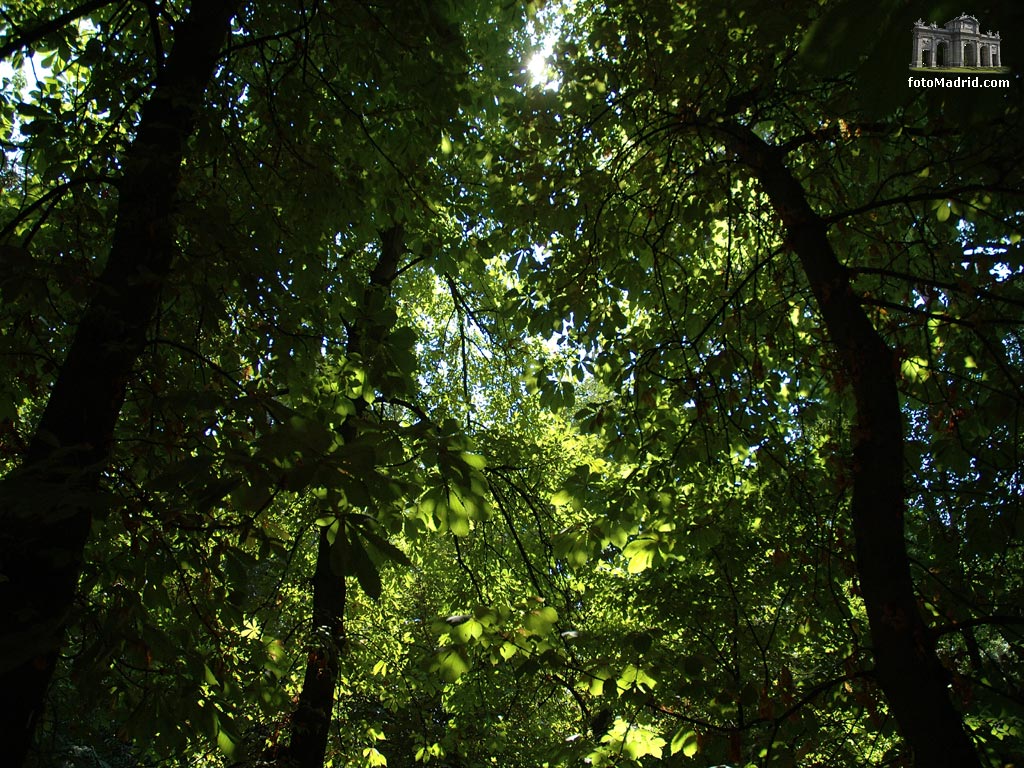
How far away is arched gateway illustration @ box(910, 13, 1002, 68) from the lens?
5.96 ft

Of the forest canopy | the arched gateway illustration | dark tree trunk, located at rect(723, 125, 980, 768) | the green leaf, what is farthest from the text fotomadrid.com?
the green leaf

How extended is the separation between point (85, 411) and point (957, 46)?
324 cm

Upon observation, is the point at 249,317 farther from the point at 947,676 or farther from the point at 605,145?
the point at 947,676

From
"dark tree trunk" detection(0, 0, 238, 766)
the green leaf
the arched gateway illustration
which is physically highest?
the arched gateway illustration

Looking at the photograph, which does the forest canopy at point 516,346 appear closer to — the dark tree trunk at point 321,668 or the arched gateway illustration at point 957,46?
the dark tree trunk at point 321,668

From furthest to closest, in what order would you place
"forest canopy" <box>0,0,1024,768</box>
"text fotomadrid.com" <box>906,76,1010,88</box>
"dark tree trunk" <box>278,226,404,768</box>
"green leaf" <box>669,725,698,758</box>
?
"dark tree trunk" <box>278,226,404,768</box> → "green leaf" <box>669,725,698,758</box> → "forest canopy" <box>0,0,1024,768</box> → "text fotomadrid.com" <box>906,76,1010,88</box>

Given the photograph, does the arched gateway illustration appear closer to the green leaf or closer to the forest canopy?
the forest canopy

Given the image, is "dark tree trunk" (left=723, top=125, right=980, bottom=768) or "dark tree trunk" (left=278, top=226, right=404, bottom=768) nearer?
"dark tree trunk" (left=723, top=125, right=980, bottom=768)

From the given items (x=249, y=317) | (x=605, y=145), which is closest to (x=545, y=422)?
(x=605, y=145)

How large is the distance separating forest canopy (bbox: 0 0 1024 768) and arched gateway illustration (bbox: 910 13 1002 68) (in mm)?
145

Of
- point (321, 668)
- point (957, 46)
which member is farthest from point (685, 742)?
point (321, 668)

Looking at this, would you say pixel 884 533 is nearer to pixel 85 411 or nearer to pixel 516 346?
pixel 85 411

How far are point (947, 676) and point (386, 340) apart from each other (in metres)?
2.43

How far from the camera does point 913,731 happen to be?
7.22 feet
